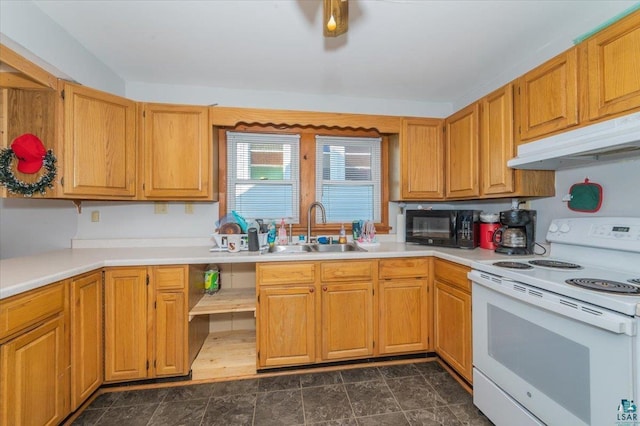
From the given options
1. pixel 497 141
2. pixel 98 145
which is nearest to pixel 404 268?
pixel 497 141

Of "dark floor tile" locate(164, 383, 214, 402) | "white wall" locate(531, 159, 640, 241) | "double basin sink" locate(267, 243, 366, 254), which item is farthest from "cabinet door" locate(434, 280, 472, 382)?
"dark floor tile" locate(164, 383, 214, 402)

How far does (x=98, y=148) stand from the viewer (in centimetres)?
184

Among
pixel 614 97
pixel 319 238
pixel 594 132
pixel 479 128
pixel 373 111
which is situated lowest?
pixel 319 238

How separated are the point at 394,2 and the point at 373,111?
1.25m

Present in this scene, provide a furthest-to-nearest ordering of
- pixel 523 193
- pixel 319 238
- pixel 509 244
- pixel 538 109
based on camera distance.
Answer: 1. pixel 319 238
2. pixel 509 244
3. pixel 523 193
4. pixel 538 109

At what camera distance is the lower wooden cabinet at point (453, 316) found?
1749mm

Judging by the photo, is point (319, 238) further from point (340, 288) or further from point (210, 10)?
point (210, 10)

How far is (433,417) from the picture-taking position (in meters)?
1.54

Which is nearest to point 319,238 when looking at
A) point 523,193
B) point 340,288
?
point 340,288

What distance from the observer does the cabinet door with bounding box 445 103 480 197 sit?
2.04 m

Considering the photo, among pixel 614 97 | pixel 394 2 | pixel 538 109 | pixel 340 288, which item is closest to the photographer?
pixel 614 97

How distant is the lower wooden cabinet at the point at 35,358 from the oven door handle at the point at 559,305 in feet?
7.76

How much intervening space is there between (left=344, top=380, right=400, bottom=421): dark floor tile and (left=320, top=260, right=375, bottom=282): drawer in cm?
72

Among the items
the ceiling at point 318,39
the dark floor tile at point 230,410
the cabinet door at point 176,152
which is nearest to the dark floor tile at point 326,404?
the dark floor tile at point 230,410
